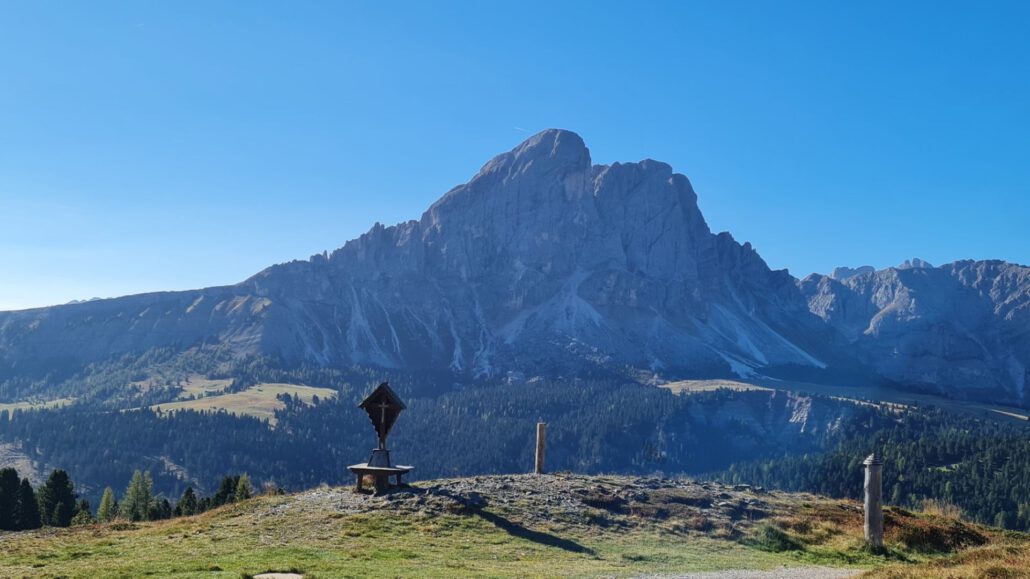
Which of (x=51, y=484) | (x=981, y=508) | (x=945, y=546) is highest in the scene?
(x=945, y=546)

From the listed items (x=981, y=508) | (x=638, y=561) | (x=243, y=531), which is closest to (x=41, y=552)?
(x=243, y=531)

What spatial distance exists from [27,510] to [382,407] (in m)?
58.5

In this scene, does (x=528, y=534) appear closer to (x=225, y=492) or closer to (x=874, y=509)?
(x=874, y=509)

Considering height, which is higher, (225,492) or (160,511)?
(225,492)

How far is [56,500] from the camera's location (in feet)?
297

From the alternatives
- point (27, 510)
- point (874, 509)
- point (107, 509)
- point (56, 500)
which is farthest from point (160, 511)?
point (874, 509)

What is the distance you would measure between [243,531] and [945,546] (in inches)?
1210

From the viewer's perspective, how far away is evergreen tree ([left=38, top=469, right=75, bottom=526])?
87031 millimetres

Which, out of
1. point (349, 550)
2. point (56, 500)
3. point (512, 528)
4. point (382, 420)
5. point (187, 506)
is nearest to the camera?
point (349, 550)

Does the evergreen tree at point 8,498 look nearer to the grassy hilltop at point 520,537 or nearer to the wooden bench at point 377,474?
the grassy hilltop at point 520,537

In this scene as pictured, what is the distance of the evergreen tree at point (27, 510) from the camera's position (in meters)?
81.9

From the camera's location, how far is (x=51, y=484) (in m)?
91.2

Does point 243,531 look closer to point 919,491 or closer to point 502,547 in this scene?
point 502,547

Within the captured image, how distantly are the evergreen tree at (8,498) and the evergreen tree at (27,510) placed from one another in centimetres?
57
